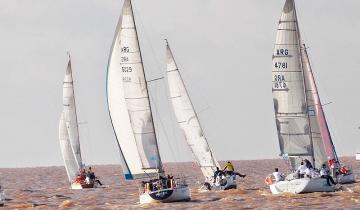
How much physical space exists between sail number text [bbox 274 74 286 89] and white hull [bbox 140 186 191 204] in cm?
1085

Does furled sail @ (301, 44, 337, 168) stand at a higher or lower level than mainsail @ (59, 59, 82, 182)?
lower

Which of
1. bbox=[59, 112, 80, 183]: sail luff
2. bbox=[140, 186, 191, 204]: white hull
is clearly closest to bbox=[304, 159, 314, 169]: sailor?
bbox=[140, 186, 191, 204]: white hull

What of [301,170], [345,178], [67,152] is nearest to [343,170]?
[345,178]

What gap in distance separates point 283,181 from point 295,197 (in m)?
3.24

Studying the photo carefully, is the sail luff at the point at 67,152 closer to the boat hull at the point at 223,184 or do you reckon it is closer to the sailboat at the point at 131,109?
the boat hull at the point at 223,184

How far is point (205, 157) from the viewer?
70125 mm

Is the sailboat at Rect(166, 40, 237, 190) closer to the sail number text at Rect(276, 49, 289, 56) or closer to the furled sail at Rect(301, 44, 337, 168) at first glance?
the furled sail at Rect(301, 44, 337, 168)

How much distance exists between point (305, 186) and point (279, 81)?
8677 mm

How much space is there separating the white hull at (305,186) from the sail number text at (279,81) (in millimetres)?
7335

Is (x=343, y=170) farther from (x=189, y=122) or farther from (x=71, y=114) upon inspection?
(x=71, y=114)

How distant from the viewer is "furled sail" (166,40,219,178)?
6994 centimetres

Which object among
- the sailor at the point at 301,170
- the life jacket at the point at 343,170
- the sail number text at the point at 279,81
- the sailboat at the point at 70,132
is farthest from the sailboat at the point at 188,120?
the sailboat at the point at 70,132

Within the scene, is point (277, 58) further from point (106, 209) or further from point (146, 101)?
point (106, 209)

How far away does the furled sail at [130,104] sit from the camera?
2164 inches
